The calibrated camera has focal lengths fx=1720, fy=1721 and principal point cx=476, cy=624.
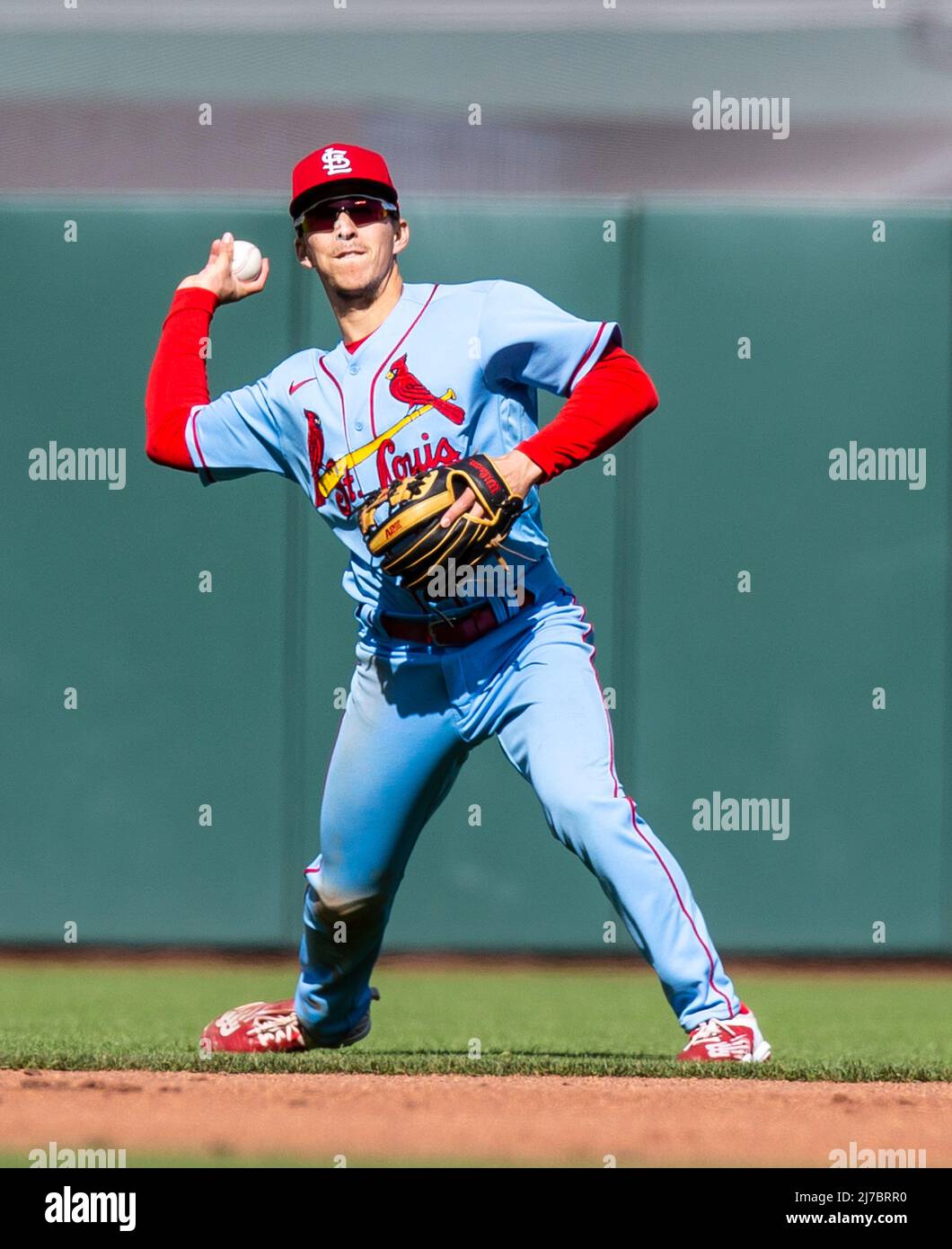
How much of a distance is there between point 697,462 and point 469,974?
6.07ft

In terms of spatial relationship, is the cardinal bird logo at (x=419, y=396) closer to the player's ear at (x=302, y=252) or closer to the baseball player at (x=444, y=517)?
the baseball player at (x=444, y=517)

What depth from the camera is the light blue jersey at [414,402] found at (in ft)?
9.91

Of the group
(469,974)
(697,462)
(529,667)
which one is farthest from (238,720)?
(529,667)

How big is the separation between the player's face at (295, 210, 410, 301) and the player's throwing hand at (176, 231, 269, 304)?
0.28 m

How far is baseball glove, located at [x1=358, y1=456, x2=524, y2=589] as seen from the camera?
280cm

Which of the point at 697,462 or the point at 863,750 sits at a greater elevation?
the point at 697,462

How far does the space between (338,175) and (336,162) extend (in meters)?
0.02

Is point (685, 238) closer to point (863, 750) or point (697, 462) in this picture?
point (697, 462)

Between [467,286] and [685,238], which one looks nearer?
[467,286]

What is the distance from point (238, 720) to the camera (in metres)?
5.62
